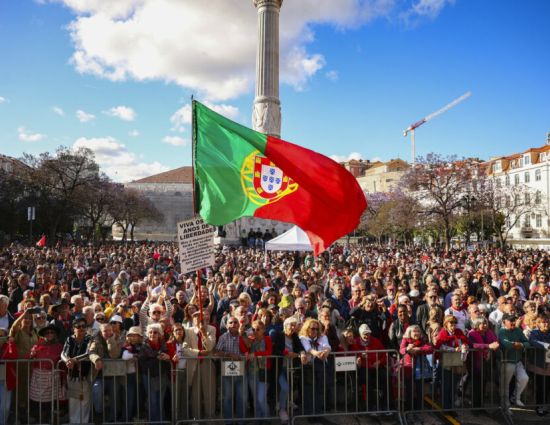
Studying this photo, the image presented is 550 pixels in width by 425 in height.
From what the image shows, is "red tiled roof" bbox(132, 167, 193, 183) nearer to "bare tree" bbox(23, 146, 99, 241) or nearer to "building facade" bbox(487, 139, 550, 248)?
"bare tree" bbox(23, 146, 99, 241)

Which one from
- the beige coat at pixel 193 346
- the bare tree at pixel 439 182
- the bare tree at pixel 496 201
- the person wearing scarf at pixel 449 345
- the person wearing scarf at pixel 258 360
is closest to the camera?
the person wearing scarf at pixel 258 360

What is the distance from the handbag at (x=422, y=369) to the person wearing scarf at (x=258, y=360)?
196 centimetres

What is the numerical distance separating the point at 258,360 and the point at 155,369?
128 centimetres

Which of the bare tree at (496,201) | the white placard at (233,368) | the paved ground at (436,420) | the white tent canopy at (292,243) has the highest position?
the bare tree at (496,201)

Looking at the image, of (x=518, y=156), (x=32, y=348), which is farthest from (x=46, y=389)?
(x=518, y=156)

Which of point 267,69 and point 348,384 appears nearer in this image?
point 348,384

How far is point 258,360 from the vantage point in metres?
6.14

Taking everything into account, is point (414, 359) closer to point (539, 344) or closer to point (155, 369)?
point (539, 344)

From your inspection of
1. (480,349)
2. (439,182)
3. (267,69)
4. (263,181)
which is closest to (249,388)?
(263,181)

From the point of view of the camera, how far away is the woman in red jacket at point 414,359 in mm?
6258

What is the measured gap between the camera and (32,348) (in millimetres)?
6043

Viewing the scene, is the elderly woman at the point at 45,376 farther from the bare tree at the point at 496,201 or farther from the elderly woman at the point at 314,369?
the bare tree at the point at 496,201

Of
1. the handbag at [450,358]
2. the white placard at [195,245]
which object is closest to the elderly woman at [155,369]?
the white placard at [195,245]

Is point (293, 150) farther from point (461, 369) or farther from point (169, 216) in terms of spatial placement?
point (169, 216)
